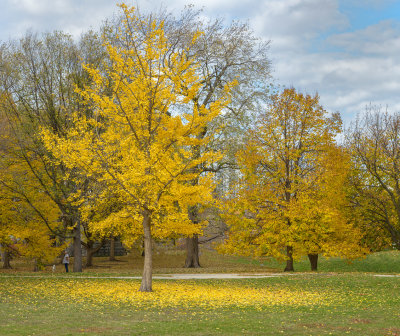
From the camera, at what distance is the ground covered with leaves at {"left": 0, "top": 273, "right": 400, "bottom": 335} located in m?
8.95

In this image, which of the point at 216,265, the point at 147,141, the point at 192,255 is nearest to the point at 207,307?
the point at 147,141

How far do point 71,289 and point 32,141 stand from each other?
1034 centimetres

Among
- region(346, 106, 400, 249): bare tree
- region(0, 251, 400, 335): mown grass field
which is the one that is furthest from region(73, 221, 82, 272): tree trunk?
region(346, 106, 400, 249): bare tree

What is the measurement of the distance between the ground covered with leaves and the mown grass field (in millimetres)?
16

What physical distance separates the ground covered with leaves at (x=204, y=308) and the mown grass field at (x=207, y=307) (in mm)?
16

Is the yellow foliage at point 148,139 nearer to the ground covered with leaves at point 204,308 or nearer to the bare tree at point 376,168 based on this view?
the ground covered with leaves at point 204,308

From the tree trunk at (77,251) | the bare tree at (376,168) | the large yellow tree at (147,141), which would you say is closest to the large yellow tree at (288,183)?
the bare tree at (376,168)

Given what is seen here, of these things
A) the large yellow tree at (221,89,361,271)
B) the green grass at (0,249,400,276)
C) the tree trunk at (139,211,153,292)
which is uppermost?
the large yellow tree at (221,89,361,271)

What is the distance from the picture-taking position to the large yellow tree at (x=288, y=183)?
23.9m

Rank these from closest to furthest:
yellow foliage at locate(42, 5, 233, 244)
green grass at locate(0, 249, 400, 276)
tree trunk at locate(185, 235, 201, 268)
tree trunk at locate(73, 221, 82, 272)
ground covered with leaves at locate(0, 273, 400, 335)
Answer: ground covered with leaves at locate(0, 273, 400, 335) → yellow foliage at locate(42, 5, 233, 244) → tree trunk at locate(73, 221, 82, 272) → green grass at locate(0, 249, 400, 276) → tree trunk at locate(185, 235, 201, 268)

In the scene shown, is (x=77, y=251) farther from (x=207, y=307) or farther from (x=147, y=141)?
(x=207, y=307)

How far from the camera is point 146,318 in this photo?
10.2 meters

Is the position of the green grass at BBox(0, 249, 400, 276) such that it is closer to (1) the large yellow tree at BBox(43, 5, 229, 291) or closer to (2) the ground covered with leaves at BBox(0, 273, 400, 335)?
(2) the ground covered with leaves at BBox(0, 273, 400, 335)

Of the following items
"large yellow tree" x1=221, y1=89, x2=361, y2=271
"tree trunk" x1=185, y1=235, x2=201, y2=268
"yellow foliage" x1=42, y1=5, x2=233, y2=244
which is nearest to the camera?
"yellow foliage" x1=42, y1=5, x2=233, y2=244
